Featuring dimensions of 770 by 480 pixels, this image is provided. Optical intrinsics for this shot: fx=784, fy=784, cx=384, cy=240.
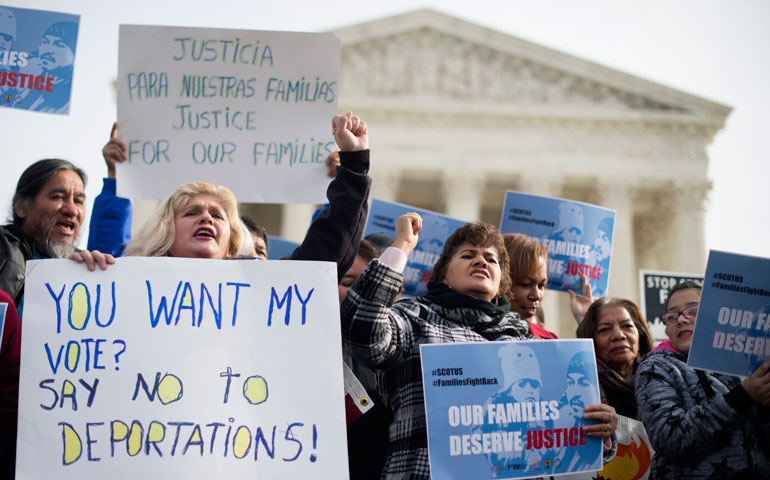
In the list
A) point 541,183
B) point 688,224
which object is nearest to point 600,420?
point 541,183

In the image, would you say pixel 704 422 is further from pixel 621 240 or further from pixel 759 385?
pixel 621 240

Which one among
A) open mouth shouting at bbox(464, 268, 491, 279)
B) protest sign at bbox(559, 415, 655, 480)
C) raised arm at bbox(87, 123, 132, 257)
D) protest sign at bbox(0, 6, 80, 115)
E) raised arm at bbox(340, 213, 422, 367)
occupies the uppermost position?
protest sign at bbox(0, 6, 80, 115)

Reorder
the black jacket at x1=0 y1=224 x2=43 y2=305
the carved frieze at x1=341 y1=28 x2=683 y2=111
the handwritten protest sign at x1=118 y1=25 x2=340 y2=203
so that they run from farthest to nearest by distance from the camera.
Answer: the carved frieze at x1=341 y1=28 x2=683 y2=111 → the handwritten protest sign at x1=118 y1=25 x2=340 y2=203 → the black jacket at x1=0 y1=224 x2=43 y2=305

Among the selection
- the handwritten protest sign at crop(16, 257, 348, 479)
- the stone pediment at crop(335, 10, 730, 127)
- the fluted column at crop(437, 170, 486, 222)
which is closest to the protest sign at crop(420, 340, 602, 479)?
the handwritten protest sign at crop(16, 257, 348, 479)

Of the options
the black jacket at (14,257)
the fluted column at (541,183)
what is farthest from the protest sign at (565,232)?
the fluted column at (541,183)

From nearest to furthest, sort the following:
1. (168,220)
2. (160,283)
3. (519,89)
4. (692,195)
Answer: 1. (160,283)
2. (168,220)
3. (692,195)
4. (519,89)

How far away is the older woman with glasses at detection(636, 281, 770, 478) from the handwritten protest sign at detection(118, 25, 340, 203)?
2.20 meters

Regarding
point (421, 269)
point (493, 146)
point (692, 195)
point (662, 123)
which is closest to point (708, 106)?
point (662, 123)

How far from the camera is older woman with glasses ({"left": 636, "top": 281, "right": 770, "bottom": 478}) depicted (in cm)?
379

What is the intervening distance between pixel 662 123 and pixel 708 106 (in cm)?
207

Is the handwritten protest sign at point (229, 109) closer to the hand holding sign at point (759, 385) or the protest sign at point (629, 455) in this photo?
the protest sign at point (629, 455)

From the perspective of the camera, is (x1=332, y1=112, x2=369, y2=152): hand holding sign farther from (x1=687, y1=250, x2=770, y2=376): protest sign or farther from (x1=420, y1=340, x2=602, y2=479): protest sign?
(x1=687, y1=250, x2=770, y2=376): protest sign

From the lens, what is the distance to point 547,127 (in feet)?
113

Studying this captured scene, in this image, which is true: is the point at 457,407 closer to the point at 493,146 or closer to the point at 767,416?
the point at 767,416
